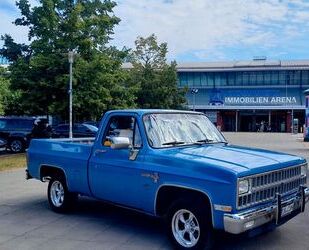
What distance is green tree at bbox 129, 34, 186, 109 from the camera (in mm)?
43656

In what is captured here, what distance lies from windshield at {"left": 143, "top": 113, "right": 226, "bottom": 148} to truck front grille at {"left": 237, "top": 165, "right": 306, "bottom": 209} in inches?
54.9

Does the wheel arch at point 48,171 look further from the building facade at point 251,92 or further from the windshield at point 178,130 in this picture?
the building facade at point 251,92

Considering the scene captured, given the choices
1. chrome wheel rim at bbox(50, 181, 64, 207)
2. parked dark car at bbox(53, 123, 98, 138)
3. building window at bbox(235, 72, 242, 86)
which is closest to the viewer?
chrome wheel rim at bbox(50, 181, 64, 207)

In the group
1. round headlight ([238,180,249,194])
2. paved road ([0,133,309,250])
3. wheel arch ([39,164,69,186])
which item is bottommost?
paved road ([0,133,309,250])

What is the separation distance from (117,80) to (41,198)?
16.8 m

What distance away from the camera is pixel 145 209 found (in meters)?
6.66

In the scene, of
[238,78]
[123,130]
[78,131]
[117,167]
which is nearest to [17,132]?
[78,131]

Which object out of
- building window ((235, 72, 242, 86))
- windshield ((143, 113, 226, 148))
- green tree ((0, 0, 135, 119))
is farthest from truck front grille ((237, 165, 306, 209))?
building window ((235, 72, 242, 86))

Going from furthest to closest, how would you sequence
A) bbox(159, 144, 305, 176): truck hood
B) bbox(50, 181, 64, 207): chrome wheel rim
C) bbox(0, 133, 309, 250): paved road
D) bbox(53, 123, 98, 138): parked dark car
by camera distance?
bbox(53, 123, 98, 138): parked dark car
bbox(50, 181, 64, 207): chrome wheel rim
bbox(0, 133, 309, 250): paved road
bbox(159, 144, 305, 176): truck hood

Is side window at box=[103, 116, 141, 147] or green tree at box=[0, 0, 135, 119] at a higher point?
green tree at box=[0, 0, 135, 119]

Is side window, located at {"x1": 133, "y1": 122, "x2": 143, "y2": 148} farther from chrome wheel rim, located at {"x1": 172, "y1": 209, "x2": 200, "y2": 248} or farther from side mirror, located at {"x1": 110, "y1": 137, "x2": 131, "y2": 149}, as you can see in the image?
chrome wheel rim, located at {"x1": 172, "y1": 209, "x2": 200, "y2": 248}

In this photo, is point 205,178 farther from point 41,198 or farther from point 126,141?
point 41,198

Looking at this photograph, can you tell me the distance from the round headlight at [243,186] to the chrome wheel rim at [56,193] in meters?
4.13

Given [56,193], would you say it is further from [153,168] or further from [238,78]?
[238,78]
